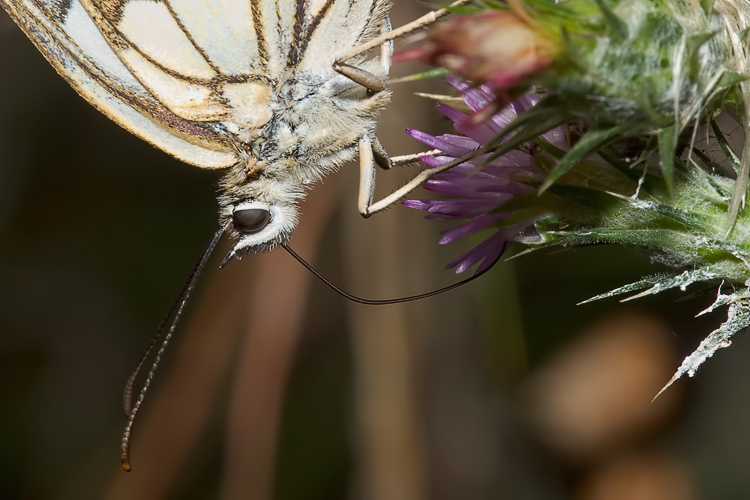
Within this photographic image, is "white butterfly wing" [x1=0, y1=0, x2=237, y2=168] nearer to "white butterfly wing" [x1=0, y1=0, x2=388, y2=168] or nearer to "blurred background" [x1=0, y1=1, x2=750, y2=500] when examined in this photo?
"white butterfly wing" [x1=0, y1=0, x2=388, y2=168]

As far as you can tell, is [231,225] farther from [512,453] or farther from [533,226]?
[512,453]

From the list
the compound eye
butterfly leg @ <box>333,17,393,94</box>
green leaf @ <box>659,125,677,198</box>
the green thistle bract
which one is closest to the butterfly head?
the compound eye

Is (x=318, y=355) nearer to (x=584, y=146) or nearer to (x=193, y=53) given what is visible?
(x=193, y=53)

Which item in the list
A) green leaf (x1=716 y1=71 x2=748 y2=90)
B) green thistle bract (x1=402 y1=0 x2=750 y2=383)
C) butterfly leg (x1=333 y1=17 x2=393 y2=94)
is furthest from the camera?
butterfly leg (x1=333 y1=17 x2=393 y2=94)

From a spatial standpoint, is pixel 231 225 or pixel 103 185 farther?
pixel 103 185

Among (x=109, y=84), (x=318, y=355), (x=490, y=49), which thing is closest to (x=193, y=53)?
(x=109, y=84)

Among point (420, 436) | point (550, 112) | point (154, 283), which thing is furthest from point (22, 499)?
point (550, 112)

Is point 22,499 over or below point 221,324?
below
